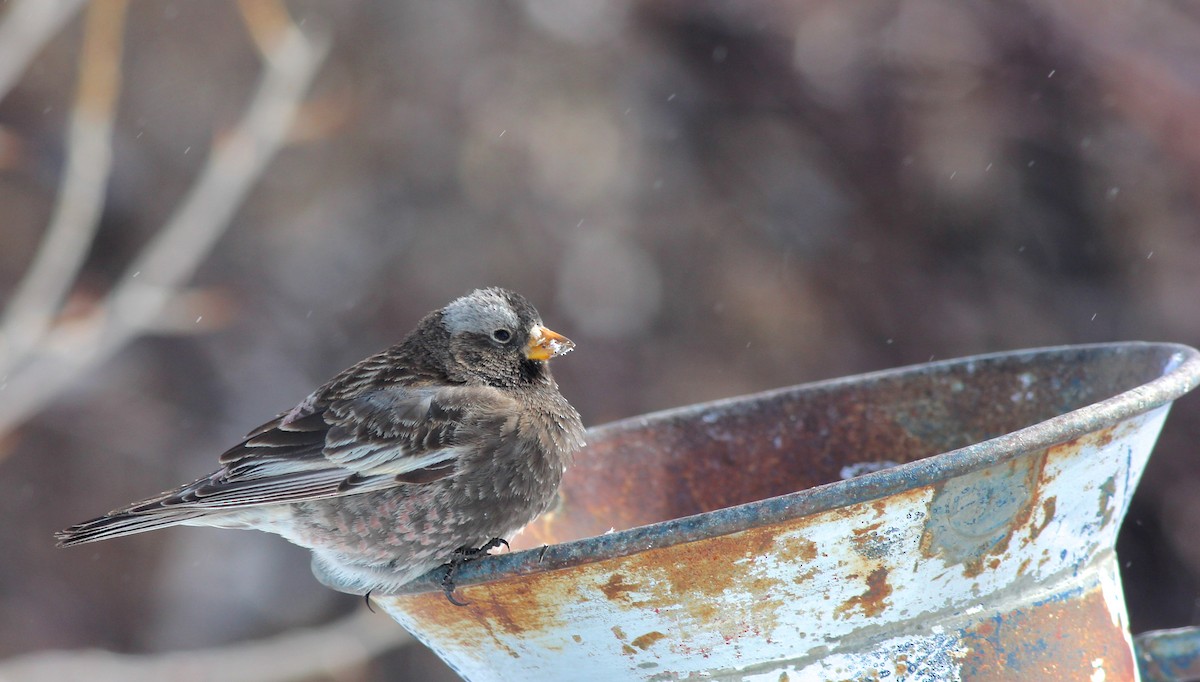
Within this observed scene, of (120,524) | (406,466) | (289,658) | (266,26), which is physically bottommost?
(120,524)

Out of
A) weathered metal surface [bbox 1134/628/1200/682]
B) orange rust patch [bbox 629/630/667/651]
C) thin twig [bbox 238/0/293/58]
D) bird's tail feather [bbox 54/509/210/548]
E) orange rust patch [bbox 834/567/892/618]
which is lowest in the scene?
orange rust patch [bbox 629/630/667/651]

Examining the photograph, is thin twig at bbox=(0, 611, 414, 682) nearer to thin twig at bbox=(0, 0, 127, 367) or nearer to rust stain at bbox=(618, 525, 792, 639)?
thin twig at bbox=(0, 0, 127, 367)

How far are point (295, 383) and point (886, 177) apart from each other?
132 inches

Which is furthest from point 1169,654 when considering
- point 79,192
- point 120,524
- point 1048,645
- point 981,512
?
point 79,192

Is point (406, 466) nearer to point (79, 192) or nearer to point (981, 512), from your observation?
point (981, 512)

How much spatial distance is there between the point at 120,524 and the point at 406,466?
622mm

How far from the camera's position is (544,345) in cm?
290

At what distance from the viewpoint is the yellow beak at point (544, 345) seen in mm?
2883

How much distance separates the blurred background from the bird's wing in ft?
5.90

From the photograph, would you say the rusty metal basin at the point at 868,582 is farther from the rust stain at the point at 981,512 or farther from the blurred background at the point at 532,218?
the blurred background at the point at 532,218

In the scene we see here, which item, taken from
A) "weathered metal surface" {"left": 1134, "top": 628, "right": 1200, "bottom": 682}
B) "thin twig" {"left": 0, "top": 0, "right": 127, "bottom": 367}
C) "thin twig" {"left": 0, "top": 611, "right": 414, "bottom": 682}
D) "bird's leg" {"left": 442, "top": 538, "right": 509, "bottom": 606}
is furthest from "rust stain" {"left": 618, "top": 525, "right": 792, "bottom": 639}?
"thin twig" {"left": 0, "top": 611, "right": 414, "bottom": 682}

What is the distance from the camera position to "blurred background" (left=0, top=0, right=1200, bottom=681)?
13.8 feet

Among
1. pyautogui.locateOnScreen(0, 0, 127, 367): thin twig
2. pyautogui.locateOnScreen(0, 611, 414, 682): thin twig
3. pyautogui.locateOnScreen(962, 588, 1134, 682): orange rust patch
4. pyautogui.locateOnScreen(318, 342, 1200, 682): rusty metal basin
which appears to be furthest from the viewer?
pyautogui.locateOnScreen(0, 611, 414, 682): thin twig

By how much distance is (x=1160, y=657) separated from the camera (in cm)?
224
